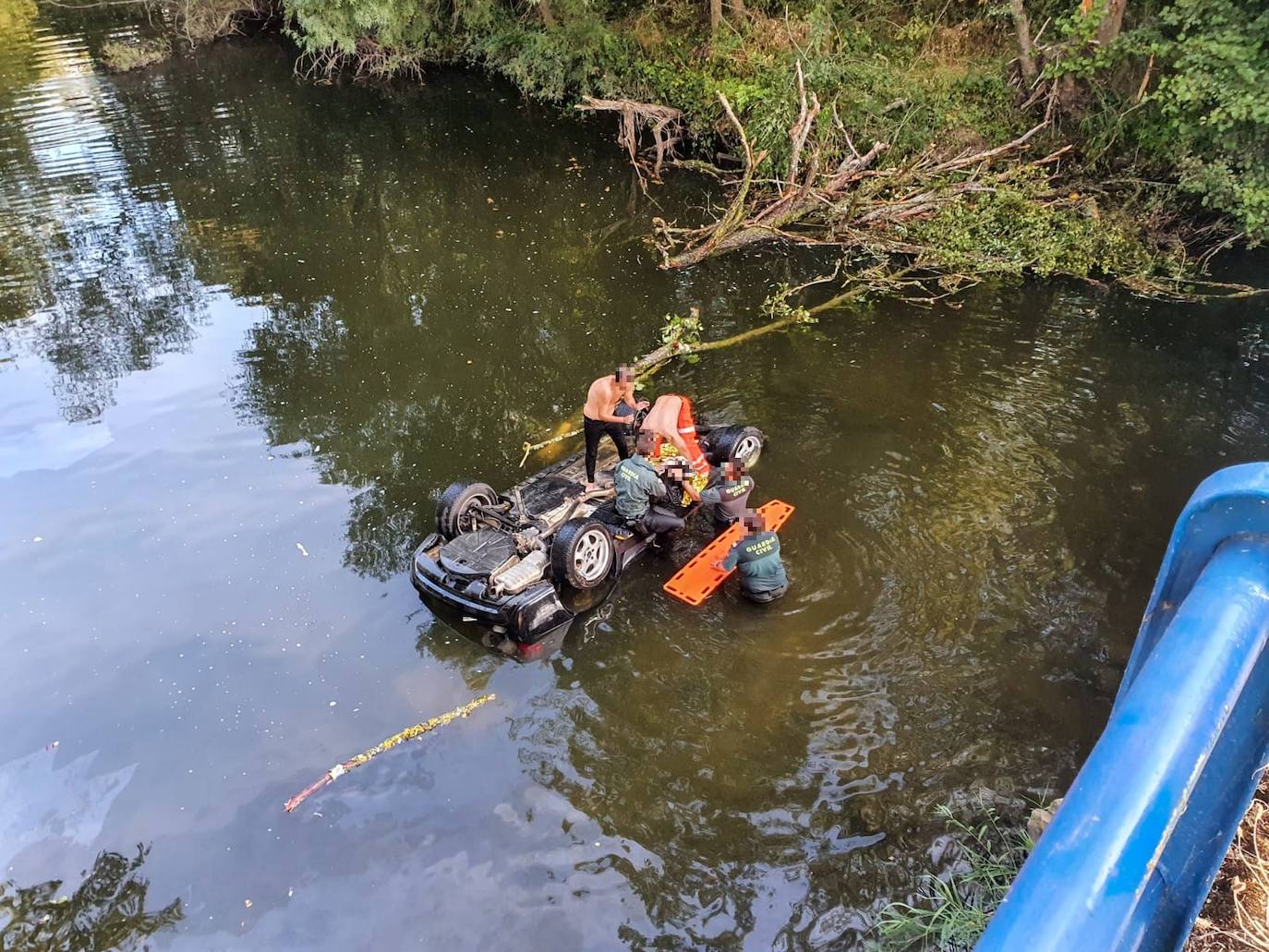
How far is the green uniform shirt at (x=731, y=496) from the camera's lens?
321 inches

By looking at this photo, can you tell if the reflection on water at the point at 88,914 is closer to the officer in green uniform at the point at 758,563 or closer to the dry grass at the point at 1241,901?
the officer in green uniform at the point at 758,563

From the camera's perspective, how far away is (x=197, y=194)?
17594 mm

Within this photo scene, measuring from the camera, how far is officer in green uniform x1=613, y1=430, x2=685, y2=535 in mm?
8086

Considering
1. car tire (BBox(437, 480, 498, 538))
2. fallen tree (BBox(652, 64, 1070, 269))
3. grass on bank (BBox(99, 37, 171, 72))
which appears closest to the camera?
car tire (BBox(437, 480, 498, 538))

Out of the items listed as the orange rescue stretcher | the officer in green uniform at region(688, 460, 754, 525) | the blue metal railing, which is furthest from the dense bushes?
the blue metal railing

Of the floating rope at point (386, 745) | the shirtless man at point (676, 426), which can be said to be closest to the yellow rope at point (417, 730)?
the floating rope at point (386, 745)

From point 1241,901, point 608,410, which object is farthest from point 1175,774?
point 608,410

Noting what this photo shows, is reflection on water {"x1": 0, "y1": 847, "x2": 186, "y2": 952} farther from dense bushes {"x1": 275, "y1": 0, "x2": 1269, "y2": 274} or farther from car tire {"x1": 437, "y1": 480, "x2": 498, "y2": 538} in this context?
dense bushes {"x1": 275, "y1": 0, "x2": 1269, "y2": 274}

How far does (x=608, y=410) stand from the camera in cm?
877

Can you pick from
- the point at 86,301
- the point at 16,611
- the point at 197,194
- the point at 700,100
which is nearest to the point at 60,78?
the point at 197,194

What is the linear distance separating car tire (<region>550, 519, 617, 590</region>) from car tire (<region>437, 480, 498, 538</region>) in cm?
92

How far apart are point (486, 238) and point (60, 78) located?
19584mm

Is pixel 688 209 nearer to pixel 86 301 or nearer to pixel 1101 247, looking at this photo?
pixel 1101 247

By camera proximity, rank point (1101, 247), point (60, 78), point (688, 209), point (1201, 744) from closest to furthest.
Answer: point (1201, 744) → point (1101, 247) → point (688, 209) → point (60, 78)
